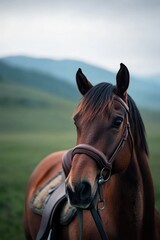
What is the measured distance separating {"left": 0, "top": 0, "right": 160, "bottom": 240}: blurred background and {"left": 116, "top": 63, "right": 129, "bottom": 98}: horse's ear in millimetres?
3118

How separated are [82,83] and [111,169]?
0.50 meters

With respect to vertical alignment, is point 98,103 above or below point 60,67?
below

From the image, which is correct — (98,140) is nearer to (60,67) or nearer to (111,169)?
(111,169)

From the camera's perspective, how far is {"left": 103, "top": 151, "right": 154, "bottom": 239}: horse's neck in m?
2.37

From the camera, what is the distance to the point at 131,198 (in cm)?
237

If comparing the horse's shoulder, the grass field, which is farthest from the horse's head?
the grass field

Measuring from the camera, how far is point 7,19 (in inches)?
281

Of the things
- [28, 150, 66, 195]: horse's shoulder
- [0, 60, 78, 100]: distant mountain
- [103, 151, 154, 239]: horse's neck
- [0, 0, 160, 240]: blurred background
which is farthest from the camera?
[0, 60, 78, 100]: distant mountain

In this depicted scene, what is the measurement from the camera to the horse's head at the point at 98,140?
2037 millimetres

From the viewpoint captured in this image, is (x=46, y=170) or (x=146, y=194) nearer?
(x=146, y=194)

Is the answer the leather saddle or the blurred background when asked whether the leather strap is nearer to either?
the leather saddle

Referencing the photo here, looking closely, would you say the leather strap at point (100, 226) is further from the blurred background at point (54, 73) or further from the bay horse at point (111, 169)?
the blurred background at point (54, 73)

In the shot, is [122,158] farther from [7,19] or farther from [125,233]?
[7,19]

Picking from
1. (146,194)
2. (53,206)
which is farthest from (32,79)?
(146,194)
